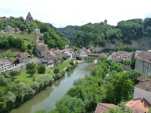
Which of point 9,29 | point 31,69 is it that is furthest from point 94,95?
point 9,29

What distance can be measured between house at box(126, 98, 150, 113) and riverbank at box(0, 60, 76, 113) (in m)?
8.38

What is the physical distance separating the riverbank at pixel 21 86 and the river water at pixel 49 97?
34 centimetres

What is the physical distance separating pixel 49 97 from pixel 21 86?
11.4 ft

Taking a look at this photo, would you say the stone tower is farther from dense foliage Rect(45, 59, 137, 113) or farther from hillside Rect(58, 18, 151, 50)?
dense foliage Rect(45, 59, 137, 113)

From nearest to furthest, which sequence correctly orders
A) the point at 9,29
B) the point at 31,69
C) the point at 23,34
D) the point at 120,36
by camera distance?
the point at 31,69
the point at 23,34
the point at 9,29
the point at 120,36

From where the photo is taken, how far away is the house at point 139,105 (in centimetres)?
1814

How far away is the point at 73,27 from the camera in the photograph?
99.8m

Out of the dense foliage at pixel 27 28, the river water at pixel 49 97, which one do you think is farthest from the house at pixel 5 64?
the dense foliage at pixel 27 28

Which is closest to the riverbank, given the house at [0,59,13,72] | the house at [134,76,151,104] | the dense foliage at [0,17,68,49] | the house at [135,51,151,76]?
the house at [0,59,13,72]

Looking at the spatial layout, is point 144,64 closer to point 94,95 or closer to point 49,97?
point 49,97

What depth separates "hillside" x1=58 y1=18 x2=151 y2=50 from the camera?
67500 mm

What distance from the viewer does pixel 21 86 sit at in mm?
26516

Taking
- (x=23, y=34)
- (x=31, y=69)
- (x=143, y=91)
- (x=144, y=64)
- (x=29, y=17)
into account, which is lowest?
(x=31, y=69)

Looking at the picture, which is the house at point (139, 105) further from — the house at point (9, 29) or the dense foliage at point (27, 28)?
the house at point (9, 29)
